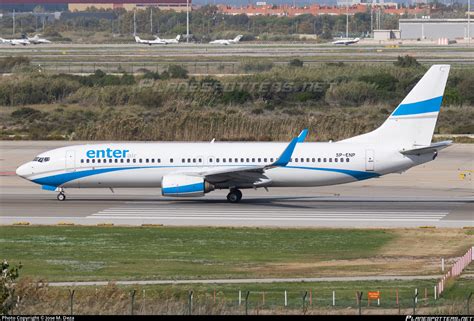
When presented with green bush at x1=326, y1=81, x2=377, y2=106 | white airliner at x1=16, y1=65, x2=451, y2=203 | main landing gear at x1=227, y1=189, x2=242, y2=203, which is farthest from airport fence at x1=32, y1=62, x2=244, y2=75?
white airliner at x1=16, y1=65, x2=451, y2=203

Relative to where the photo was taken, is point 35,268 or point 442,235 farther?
point 442,235

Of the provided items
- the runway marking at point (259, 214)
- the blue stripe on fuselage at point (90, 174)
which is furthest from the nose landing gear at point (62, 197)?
the runway marking at point (259, 214)

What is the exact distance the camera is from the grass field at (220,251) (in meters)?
41.0

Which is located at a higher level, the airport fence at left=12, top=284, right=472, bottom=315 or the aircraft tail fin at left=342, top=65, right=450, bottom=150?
the aircraft tail fin at left=342, top=65, right=450, bottom=150

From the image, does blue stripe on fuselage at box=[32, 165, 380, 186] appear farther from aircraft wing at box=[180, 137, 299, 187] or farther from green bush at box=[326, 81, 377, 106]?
green bush at box=[326, 81, 377, 106]

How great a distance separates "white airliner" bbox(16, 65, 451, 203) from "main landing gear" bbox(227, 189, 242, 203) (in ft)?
1.97

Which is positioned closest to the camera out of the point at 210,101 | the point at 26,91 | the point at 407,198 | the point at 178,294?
the point at 178,294

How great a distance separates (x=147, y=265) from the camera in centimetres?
4228

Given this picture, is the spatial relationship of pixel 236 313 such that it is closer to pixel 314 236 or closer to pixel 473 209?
pixel 314 236

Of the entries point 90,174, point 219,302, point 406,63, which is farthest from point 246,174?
point 406,63

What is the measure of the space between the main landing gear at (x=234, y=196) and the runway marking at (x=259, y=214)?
8.37ft

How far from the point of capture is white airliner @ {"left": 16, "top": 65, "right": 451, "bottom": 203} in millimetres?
58875

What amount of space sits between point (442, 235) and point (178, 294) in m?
17.9

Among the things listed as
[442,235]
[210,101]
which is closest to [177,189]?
[442,235]
